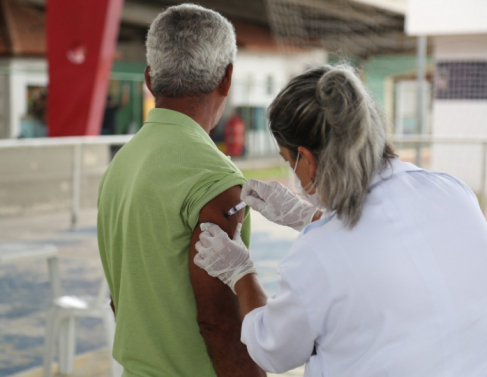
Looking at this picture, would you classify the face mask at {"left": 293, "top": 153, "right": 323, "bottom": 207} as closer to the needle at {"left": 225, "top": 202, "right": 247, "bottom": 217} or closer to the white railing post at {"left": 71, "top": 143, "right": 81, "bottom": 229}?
the needle at {"left": 225, "top": 202, "right": 247, "bottom": 217}

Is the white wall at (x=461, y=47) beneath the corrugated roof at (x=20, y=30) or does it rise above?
beneath

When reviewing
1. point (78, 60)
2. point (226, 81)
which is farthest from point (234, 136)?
point (226, 81)

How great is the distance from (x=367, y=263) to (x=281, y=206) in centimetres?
60

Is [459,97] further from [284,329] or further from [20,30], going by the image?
[20,30]

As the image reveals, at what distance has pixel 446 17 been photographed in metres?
11.7

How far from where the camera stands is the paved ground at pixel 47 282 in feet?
13.3

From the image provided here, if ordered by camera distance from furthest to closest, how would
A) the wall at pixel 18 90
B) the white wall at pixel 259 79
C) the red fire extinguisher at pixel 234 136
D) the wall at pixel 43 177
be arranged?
the white wall at pixel 259 79
the red fire extinguisher at pixel 234 136
the wall at pixel 18 90
the wall at pixel 43 177

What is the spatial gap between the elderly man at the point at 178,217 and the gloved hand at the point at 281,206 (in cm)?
10

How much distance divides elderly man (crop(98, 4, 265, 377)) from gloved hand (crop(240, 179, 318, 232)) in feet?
0.33

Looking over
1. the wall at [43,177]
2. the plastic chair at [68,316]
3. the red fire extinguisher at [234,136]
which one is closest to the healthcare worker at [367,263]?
the plastic chair at [68,316]

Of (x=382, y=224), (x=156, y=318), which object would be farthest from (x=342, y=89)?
(x=156, y=318)

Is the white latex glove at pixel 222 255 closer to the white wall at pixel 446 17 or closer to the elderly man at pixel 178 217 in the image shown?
the elderly man at pixel 178 217

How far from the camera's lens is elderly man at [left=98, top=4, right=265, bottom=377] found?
1.55 meters

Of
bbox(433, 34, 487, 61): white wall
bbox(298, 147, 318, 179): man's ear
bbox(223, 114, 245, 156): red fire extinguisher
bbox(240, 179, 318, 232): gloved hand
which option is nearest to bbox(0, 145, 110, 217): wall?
bbox(433, 34, 487, 61): white wall
